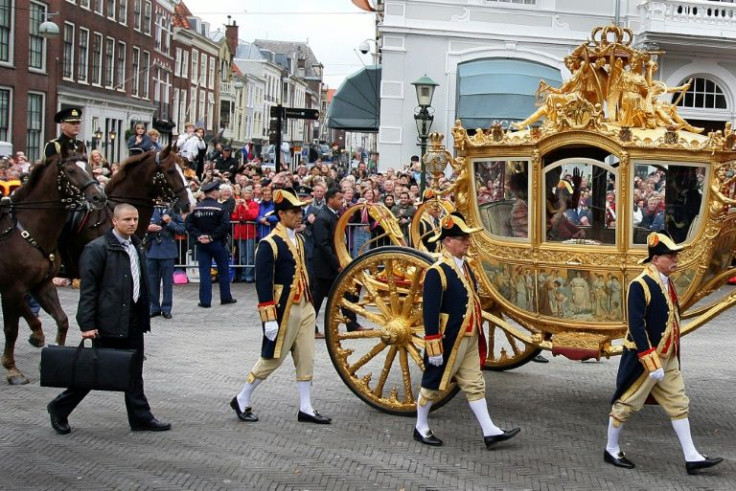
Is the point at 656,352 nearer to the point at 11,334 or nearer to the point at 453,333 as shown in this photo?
the point at 453,333

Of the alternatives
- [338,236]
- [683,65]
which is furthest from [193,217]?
[683,65]

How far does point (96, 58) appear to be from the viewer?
39594 mm

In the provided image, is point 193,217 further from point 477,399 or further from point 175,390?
point 477,399

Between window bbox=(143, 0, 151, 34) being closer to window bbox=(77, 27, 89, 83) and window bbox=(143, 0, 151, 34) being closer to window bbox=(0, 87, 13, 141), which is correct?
window bbox=(77, 27, 89, 83)

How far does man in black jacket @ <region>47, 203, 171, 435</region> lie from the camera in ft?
23.1

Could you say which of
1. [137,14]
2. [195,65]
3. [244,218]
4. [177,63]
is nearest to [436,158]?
[244,218]

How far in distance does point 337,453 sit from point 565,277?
2248 mm

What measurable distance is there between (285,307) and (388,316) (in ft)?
2.87

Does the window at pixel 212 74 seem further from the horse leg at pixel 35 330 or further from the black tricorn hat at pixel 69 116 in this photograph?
the horse leg at pixel 35 330

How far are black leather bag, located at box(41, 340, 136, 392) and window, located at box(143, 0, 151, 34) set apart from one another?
4041 centimetres

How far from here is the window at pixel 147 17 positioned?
45.0 metres

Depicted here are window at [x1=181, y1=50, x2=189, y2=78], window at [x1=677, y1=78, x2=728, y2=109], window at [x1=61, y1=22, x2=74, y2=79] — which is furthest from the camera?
window at [x1=181, y1=50, x2=189, y2=78]

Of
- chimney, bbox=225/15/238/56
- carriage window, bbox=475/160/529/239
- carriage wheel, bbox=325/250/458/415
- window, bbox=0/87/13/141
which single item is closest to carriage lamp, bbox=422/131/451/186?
carriage window, bbox=475/160/529/239

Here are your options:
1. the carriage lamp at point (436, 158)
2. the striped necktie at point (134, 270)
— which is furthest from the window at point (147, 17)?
the striped necktie at point (134, 270)
